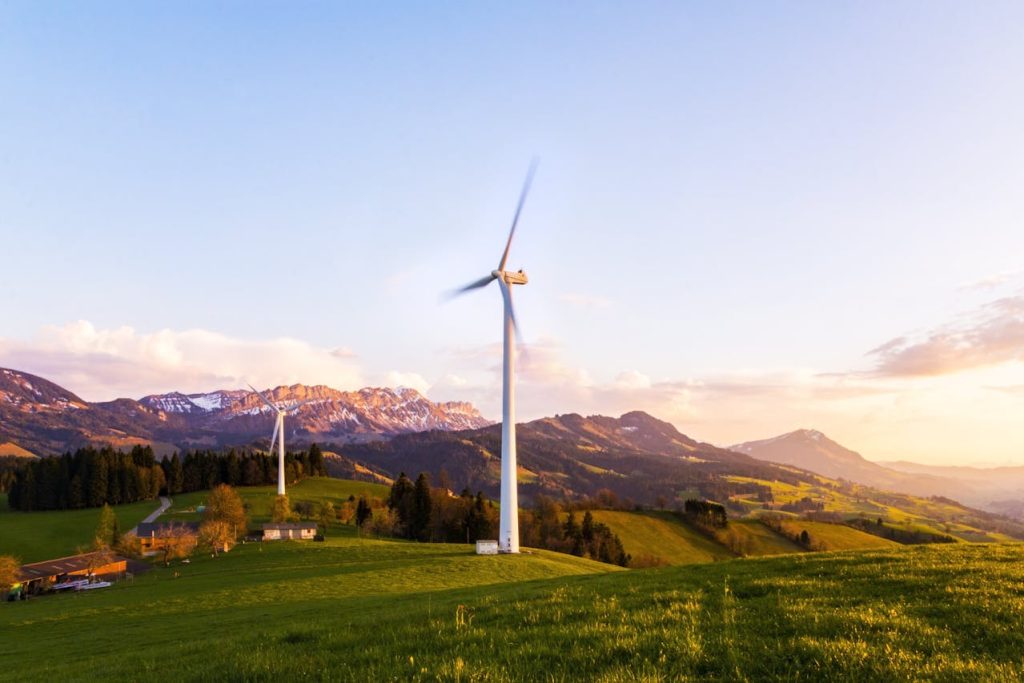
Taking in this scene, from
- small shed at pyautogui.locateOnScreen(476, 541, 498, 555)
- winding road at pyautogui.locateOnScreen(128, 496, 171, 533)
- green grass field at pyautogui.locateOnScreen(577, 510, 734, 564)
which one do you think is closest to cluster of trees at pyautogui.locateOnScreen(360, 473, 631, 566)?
green grass field at pyautogui.locateOnScreen(577, 510, 734, 564)

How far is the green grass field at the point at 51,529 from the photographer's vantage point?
436 ft

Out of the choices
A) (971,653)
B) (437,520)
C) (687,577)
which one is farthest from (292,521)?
(971,653)

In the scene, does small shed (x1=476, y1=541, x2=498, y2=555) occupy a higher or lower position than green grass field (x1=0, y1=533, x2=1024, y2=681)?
lower

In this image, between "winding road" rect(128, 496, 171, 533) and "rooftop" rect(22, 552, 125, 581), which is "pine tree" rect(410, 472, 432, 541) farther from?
"winding road" rect(128, 496, 171, 533)

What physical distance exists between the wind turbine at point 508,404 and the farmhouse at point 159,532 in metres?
73.2

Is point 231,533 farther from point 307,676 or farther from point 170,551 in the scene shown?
point 307,676

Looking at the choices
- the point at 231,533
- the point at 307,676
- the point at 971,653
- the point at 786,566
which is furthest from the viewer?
the point at 231,533

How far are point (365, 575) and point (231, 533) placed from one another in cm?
7678

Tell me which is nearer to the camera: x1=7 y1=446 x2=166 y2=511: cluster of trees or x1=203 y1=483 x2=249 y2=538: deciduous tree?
x1=203 y1=483 x2=249 y2=538: deciduous tree

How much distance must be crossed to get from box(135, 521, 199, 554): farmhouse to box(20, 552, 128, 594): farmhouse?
705 centimetres

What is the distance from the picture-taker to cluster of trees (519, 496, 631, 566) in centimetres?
15088

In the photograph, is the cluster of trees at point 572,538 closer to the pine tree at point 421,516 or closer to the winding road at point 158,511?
the pine tree at point 421,516

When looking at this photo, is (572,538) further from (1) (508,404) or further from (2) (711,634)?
(2) (711,634)

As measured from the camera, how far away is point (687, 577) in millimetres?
22109
